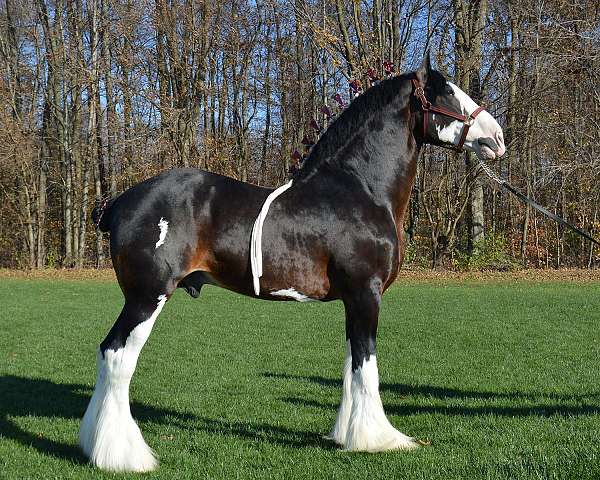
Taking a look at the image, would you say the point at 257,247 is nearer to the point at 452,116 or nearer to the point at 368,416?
the point at 368,416

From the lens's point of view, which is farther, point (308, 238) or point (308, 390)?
point (308, 390)

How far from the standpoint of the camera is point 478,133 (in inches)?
189

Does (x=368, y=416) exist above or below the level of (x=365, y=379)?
below

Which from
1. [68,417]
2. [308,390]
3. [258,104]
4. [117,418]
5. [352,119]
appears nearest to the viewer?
[117,418]

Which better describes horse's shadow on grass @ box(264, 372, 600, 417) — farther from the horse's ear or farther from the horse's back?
the horse's ear

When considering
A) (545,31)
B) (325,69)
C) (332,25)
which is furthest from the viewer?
(325,69)

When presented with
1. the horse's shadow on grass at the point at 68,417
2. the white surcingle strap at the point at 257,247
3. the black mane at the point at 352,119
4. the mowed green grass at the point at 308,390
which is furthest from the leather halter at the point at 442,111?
the horse's shadow on grass at the point at 68,417

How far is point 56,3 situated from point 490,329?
29.6 metres

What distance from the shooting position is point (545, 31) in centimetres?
2328

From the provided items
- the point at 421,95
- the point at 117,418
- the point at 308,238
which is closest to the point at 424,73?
the point at 421,95

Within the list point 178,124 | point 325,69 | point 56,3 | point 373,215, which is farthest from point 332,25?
point 373,215

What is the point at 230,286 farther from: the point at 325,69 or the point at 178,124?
the point at 325,69

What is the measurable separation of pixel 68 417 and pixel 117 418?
81.8 inches

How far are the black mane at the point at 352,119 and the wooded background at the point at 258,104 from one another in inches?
743
